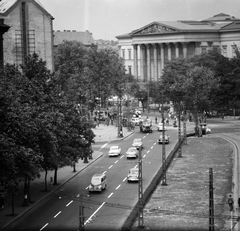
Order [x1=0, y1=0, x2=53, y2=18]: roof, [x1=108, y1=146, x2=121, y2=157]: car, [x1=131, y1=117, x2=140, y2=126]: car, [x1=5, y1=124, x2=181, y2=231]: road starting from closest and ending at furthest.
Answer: [x1=5, y1=124, x2=181, y2=231]: road → [x1=108, y1=146, x2=121, y2=157]: car → [x1=0, y1=0, x2=53, y2=18]: roof → [x1=131, y1=117, x2=140, y2=126]: car

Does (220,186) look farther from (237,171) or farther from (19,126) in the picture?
(19,126)

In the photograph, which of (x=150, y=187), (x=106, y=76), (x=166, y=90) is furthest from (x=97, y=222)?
(x=106, y=76)

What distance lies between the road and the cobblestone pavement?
2.02m

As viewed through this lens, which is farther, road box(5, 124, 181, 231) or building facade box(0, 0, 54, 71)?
building facade box(0, 0, 54, 71)

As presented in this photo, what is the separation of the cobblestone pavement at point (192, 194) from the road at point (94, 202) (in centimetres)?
202

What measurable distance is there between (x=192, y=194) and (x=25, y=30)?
194ft

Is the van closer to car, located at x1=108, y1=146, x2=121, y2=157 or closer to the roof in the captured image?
car, located at x1=108, y1=146, x2=121, y2=157

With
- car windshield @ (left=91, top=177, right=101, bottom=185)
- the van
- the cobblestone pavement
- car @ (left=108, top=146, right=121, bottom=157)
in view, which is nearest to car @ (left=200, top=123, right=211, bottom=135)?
the cobblestone pavement

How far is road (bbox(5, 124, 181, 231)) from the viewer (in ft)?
194

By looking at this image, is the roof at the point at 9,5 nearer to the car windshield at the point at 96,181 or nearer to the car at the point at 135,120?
the car at the point at 135,120

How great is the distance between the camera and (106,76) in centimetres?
17325

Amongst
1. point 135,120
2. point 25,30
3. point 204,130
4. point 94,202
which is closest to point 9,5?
point 25,30

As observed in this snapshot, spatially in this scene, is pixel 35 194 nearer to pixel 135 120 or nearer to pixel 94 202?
pixel 94 202

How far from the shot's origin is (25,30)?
124 m
